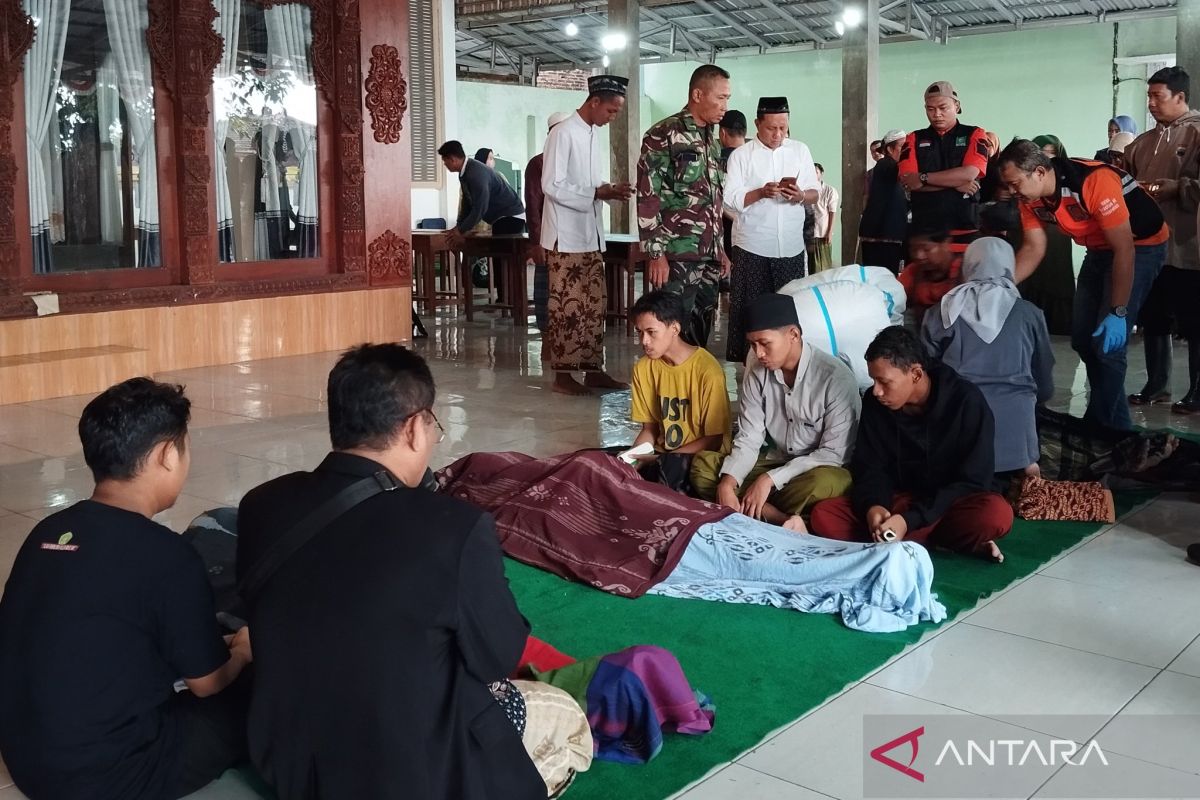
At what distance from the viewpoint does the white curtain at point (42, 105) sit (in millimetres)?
6465

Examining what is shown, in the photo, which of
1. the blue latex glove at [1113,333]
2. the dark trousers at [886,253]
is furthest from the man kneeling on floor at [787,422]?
the dark trousers at [886,253]

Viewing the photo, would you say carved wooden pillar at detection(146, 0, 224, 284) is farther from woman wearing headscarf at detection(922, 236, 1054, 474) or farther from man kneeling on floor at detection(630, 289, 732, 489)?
woman wearing headscarf at detection(922, 236, 1054, 474)

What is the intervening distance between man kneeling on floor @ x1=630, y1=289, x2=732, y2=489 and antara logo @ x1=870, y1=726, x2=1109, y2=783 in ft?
5.91

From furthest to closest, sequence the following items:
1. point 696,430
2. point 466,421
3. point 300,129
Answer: point 300,129
point 466,421
point 696,430

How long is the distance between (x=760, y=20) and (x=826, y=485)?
12563 mm

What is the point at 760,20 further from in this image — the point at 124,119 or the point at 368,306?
the point at 124,119

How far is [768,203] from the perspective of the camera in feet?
18.9

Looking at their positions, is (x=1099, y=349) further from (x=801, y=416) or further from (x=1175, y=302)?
(x=801, y=416)

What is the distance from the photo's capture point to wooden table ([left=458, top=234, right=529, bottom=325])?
924cm

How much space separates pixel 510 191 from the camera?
9547 millimetres

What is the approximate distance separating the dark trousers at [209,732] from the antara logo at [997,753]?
1.23m

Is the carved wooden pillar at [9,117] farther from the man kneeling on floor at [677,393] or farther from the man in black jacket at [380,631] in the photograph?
the man in black jacket at [380,631]

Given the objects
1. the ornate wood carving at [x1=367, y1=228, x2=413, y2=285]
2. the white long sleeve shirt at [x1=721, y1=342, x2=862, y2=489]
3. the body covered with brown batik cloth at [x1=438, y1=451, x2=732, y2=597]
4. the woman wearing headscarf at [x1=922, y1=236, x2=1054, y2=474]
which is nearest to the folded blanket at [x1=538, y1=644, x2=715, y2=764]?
the body covered with brown batik cloth at [x1=438, y1=451, x2=732, y2=597]

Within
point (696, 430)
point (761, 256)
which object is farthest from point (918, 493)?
point (761, 256)
